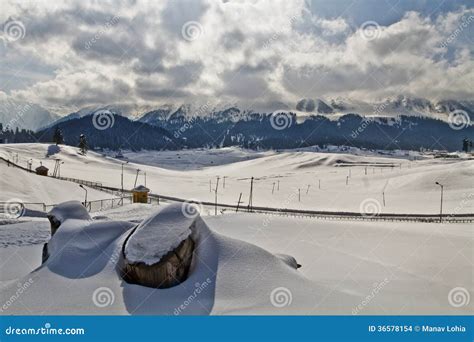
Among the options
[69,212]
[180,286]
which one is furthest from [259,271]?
[69,212]

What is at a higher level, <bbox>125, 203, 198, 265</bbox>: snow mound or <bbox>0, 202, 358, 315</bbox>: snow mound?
<bbox>125, 203, 198, 265</bbox>: snow mound

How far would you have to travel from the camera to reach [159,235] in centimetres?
1175

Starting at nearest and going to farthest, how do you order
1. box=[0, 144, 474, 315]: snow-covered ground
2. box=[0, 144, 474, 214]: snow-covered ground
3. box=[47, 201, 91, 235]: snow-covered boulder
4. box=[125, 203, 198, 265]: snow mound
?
box=[0, 144, 474, 315]: snow-covered ground < box=[125, 203, 198, 265]: snow mound < box=[47, 201, 91, 235]: snow-covered boulder < box=[0, 144, 474, 214]: snow-covered ground

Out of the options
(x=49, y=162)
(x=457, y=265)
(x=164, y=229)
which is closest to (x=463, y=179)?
(x=457, y=265)

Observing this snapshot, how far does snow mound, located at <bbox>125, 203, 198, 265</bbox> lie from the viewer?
37.3ft

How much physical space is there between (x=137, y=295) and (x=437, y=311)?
8.90 meters

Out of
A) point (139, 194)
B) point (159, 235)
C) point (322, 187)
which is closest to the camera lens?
point (159, 235)

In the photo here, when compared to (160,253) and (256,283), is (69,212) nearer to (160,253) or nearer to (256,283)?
(160,253)

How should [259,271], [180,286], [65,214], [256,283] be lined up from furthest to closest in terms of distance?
[65,214]
[259,271]
[256,283]
[180,286]

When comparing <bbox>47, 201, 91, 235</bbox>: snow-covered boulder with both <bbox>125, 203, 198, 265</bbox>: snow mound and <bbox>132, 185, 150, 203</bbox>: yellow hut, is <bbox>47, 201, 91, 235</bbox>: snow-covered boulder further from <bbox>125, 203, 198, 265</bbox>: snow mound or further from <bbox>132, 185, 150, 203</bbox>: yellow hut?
<bbox>132, 185, 150, 203</bbox>: yellow hut

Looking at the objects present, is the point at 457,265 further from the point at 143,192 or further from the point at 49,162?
the point at 49,162

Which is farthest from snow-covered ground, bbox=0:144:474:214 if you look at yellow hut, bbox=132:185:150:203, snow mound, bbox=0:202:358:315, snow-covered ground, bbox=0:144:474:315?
snow mound, bbox=0:202:358:315

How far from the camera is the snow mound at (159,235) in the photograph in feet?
37.3

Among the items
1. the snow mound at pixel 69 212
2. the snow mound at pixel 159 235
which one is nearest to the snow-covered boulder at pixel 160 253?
the snow mound at pixel 159 235
